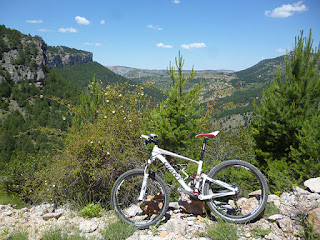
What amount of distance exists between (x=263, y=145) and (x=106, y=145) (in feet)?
14.3

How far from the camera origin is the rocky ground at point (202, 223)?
241 centimetres

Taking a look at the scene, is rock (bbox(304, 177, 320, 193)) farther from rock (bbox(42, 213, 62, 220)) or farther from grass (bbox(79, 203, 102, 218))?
rock (bbox(42, 213, 62, 220))

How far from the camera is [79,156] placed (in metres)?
4.35

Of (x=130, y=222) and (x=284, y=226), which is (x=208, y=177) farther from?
(x=130, y=222)

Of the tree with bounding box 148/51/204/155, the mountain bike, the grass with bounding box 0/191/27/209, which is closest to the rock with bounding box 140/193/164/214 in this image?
the mountain bike

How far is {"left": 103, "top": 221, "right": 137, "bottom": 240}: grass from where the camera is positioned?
8.48 feet

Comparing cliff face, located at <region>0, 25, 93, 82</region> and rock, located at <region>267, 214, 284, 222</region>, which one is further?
cliff face, located at <region>0, 25, 93, 82</region>

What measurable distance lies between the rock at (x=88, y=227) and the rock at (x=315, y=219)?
2496 mm

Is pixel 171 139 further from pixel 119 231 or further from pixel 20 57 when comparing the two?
pixel 20 57

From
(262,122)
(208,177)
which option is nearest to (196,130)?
(262,122)

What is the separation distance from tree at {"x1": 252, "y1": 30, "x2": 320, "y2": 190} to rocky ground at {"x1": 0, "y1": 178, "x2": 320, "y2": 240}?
2606mm

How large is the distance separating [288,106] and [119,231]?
5.17 metres

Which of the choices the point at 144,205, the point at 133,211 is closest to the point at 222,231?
the point at 144,205

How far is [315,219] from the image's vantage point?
2.26m
